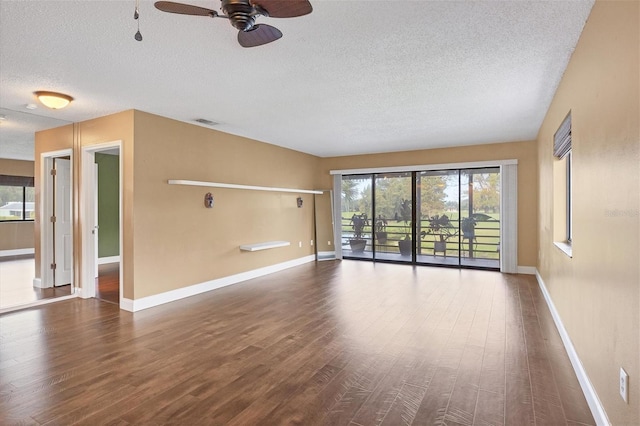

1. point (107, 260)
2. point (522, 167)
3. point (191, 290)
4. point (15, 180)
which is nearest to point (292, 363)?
point (191, 290)

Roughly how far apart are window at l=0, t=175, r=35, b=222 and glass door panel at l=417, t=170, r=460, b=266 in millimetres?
7578

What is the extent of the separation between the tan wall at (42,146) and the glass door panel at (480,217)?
711cm

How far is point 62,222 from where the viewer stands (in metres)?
5.59

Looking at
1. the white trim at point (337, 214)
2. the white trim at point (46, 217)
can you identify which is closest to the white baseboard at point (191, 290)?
the white trim at point (337, 214)

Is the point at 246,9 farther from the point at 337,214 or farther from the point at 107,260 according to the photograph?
the point at 107,260

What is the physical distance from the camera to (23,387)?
2.58 metres

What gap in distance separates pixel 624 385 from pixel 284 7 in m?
2.53

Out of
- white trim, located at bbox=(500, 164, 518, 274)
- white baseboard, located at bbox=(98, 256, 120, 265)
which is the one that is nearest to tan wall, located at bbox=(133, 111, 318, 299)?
white baseboard, located at bbox=(98, 256, 120, 265)

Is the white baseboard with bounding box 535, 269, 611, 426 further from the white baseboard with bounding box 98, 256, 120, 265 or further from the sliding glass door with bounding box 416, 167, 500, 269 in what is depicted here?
the white baseboard with bounding box 98, 256, 120, 265

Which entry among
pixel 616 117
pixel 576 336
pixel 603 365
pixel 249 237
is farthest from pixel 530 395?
pixel 249 237

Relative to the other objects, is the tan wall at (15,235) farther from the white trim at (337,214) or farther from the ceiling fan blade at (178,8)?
the ceiling fan blade at (178,8)

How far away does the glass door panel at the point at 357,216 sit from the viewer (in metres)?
8.47

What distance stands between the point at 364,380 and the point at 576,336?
69.1 inches

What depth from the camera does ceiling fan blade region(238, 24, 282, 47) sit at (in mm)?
2078
